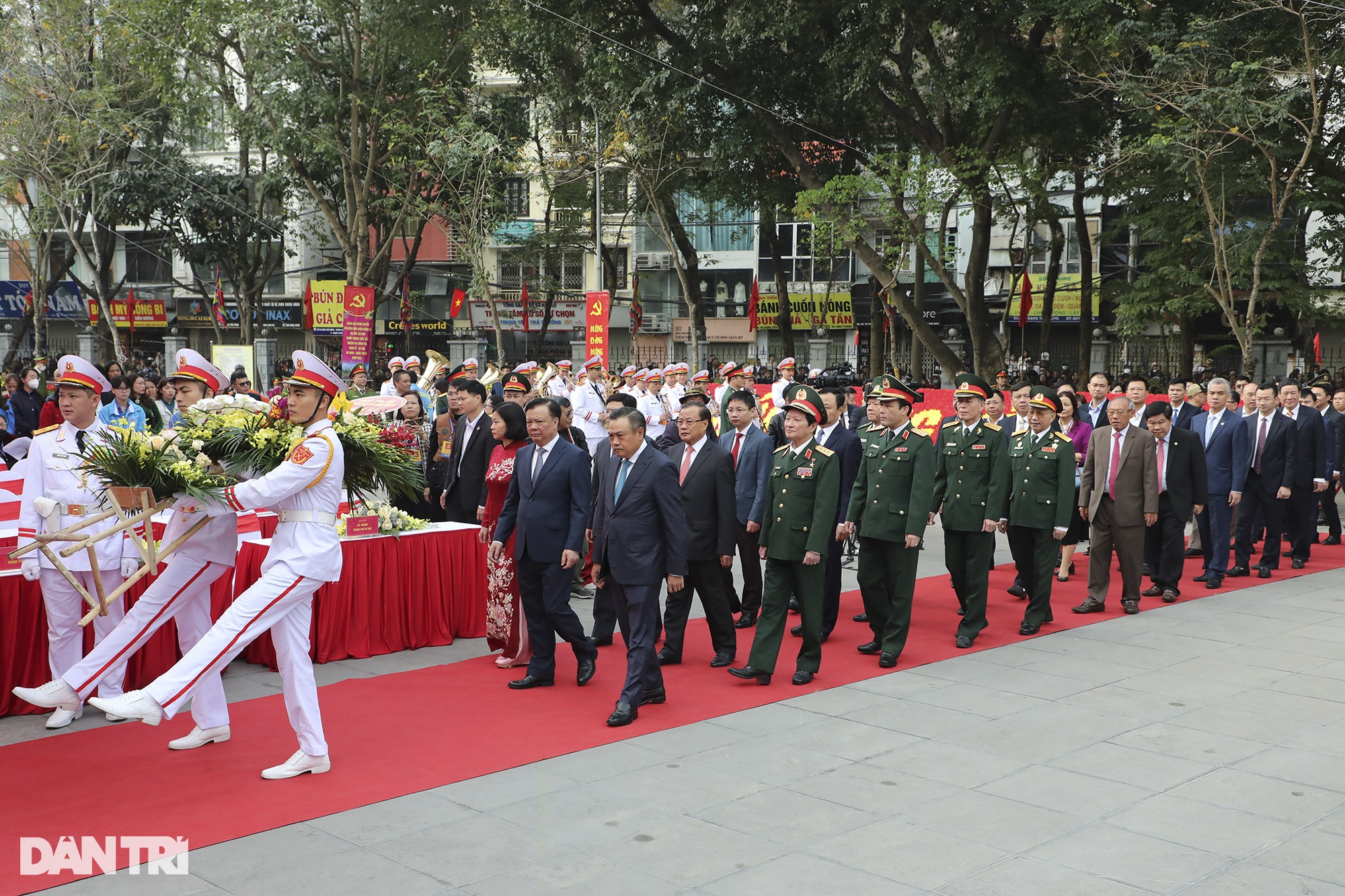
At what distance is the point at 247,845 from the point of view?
14.5 ft

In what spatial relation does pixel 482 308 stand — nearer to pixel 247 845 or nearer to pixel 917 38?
pixel 917 38

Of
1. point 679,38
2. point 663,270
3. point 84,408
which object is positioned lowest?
point 84,408

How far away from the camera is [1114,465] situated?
9391mm

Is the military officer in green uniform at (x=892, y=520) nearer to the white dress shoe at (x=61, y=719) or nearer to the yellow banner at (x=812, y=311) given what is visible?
the white dress shoe at (x=61, y=719)

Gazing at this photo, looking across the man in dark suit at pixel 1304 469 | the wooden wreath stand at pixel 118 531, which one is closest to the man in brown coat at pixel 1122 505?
the man in dark suit at pixel 1304 469

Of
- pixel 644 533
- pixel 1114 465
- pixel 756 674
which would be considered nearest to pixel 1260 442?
pixel 1114 465

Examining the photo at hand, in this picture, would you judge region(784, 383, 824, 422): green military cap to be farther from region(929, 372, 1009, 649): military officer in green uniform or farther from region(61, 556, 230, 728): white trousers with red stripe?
region(61, 556, 230, 728): white trousers with red stripe

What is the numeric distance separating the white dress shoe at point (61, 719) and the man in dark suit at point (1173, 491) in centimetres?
821

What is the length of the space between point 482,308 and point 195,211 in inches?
500

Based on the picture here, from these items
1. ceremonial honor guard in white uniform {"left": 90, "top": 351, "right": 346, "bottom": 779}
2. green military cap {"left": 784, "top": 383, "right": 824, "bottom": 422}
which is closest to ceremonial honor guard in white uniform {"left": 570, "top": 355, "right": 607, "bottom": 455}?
green military cap {"left": 784, "top": 383, "right": 824, "bottom": 422}

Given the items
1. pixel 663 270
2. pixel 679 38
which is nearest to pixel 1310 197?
pixel 679 38

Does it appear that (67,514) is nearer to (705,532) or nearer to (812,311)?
(705,532)

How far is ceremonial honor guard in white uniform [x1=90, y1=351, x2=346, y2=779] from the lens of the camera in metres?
5.04

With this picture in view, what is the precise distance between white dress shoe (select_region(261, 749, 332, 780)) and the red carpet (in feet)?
0.15
